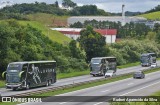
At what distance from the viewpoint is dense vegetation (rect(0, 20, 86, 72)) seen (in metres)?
67.2

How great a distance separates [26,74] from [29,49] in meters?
23.6

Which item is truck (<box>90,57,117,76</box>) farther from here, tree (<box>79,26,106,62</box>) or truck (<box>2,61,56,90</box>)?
tree (<box>79,26,106,62</box>)

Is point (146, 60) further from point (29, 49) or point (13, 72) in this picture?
point (13, 72)

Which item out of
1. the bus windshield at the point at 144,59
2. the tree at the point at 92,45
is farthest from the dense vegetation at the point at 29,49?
the bus windshield at the point at 144,59

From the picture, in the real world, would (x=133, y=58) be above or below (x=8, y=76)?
below

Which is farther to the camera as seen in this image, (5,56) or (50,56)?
(50,56)

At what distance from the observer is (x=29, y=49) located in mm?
74375

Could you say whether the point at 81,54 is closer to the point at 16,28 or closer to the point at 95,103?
the point at 16,28

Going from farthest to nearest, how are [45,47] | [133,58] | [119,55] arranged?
[133,58] → [119,55] → [45,47]

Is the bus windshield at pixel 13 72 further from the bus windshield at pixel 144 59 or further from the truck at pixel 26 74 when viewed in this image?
the bus windshield at pixel 144 59

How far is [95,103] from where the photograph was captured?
4053 cm

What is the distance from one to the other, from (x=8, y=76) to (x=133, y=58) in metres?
82.6

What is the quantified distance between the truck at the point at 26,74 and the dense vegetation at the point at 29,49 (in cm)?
1243

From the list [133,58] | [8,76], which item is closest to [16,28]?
[8,76]
